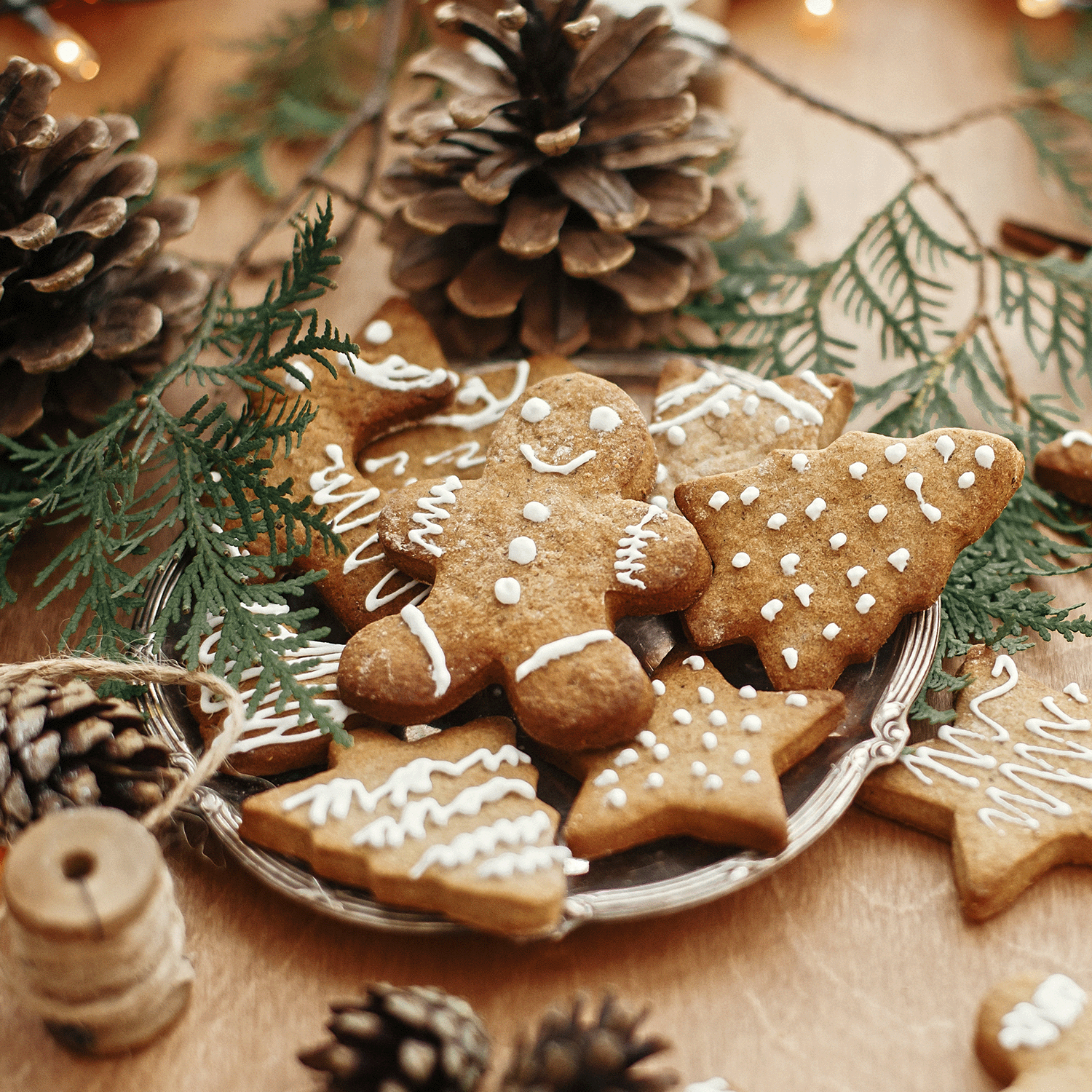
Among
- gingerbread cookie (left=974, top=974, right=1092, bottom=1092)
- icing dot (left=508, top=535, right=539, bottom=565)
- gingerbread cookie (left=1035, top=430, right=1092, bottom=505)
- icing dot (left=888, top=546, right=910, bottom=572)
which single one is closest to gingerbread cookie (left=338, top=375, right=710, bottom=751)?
icing dot (left=508, top=535, right=539, bottom=565)

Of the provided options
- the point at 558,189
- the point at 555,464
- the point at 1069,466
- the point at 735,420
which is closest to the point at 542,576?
the point at 555,464

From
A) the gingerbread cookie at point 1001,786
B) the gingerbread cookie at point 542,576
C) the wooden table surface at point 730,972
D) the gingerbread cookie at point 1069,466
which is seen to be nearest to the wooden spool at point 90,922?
the wooden table surface at point 730,972

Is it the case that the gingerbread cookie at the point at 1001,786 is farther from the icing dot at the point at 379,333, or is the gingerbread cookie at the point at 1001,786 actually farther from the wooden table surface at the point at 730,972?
the icing dot at the point at 379,333

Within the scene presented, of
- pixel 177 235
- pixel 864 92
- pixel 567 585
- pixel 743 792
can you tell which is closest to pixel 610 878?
pixel 743 792

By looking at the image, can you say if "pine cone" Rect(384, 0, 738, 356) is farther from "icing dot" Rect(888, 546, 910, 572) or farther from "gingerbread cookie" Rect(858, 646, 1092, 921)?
"gingerbread cookie" Rect(858, 646, 1092, 921)

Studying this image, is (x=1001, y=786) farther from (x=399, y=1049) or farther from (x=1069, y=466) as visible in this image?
(x=399, y=1049)

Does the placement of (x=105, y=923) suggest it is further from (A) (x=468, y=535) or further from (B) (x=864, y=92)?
(B) (x=864, y=92)

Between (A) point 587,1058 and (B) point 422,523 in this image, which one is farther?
(B) point 422,523
